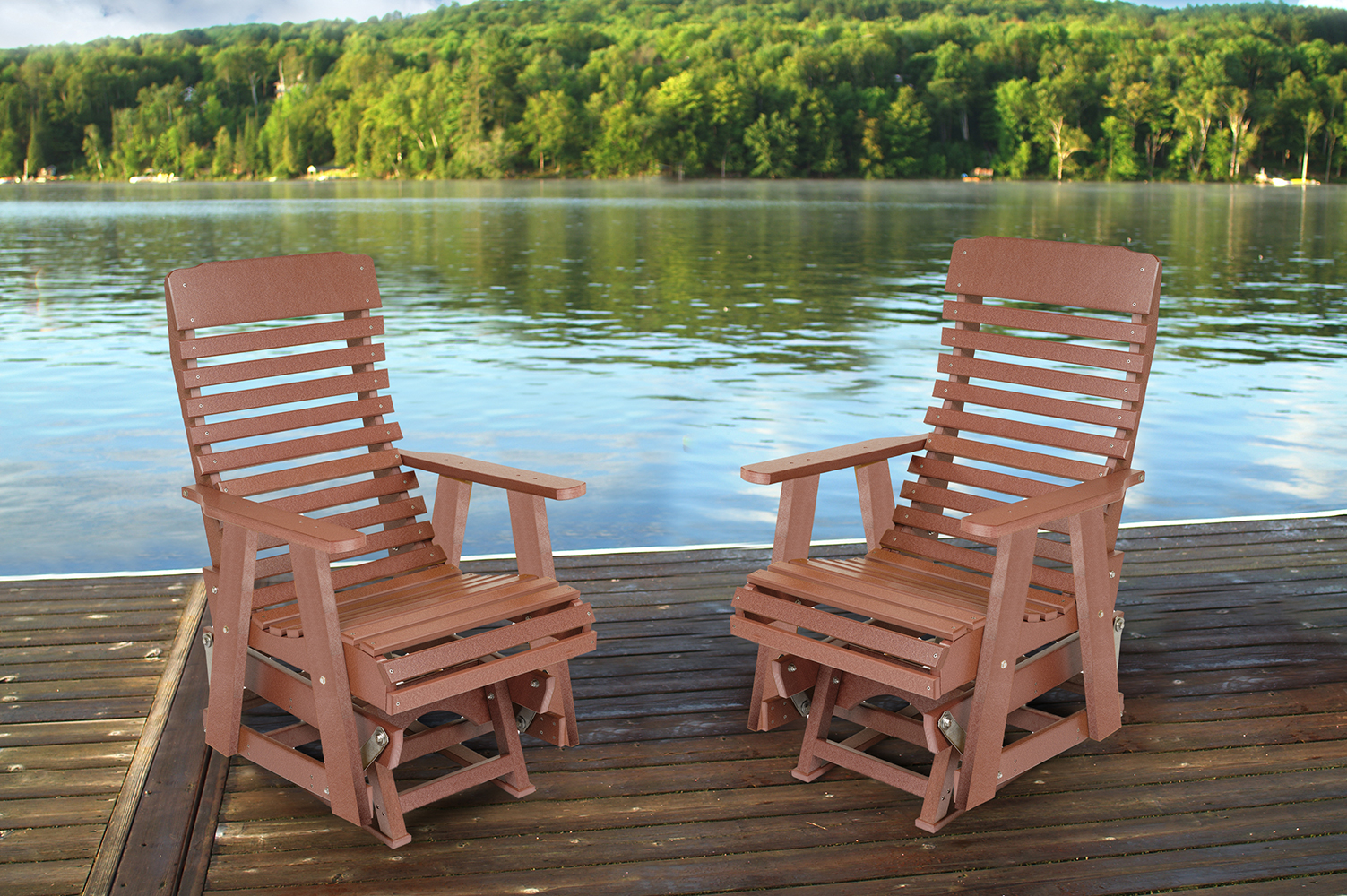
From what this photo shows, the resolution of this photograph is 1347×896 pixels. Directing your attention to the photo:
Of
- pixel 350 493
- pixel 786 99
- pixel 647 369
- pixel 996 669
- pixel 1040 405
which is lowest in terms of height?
pixel 647 369

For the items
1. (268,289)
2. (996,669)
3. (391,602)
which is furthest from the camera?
(268,289)

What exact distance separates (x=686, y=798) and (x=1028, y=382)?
1236 millimetres

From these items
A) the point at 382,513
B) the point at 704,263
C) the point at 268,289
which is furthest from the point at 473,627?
the point at 704,263

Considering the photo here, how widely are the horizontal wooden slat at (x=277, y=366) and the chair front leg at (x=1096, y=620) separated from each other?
5.04 feet

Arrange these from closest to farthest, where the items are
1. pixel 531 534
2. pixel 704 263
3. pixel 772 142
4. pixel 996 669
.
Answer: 1. pixel 996 669
2. pixel 531 534
3. pixel 704 263
4. pixel 772 142

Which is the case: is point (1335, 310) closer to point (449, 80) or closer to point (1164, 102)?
point (1164, 102)

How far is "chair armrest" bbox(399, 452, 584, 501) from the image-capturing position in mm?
2295

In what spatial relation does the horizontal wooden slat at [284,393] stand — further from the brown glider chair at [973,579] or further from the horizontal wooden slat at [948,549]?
the horizontal wooden slat at [948,549]

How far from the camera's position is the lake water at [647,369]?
6.08m

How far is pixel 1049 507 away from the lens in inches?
82.2

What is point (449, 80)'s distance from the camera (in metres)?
74.8

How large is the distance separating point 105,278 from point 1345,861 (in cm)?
1814

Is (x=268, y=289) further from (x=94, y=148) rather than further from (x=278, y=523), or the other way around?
(x=94, y=148)

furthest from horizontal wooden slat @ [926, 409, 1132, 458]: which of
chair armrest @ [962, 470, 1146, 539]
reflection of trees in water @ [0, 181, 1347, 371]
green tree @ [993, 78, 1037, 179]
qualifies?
green tree @ [993, 78, 1037, 179]
